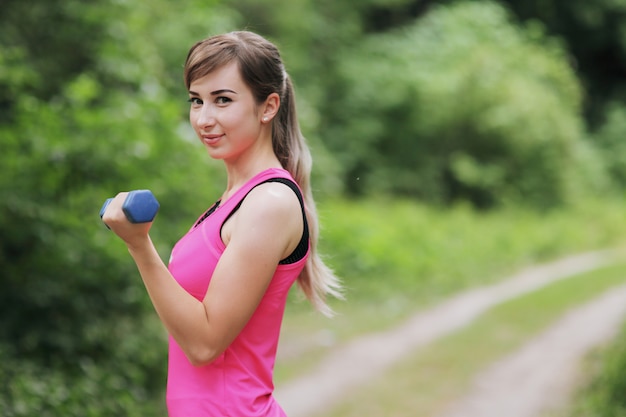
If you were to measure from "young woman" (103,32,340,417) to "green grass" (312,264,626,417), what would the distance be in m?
4.75

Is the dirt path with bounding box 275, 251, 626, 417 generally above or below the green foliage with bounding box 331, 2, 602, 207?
below

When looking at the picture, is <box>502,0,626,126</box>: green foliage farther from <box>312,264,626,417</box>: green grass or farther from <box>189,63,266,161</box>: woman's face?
<box>189,63,266,161</box>: woman's face

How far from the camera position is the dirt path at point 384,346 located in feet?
22.8

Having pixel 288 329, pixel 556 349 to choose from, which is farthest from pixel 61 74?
pixel 556 349

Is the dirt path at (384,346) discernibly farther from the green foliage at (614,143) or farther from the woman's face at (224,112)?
the green foliage at (614,143)

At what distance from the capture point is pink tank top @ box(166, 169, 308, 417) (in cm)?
182

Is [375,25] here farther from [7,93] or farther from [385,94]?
[7,93]

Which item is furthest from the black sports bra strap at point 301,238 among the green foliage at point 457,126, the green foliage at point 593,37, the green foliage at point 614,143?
the green foliage at point 593,37

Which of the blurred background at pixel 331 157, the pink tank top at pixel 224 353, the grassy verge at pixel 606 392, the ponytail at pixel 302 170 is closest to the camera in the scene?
the pink tank top at pixel 224 353

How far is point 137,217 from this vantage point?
1582 millimetres

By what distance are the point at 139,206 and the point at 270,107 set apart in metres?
0.48

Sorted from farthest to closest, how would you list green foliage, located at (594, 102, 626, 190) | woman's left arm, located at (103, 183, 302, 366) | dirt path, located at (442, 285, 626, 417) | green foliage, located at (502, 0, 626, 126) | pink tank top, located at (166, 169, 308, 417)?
green foliage, located at (502, 0, 626, 126) → green foliage, located at (594, 102, 626, 190) → dirt path, located at (442, 285, 626, 417) → pink tank top, located at (166, 169, 308, 417) → woman's left arm, located at (103, 183, 302, 366)

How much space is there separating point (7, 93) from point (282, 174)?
443 cm

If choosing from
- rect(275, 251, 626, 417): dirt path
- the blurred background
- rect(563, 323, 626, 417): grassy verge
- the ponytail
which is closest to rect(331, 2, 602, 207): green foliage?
the blurred background
